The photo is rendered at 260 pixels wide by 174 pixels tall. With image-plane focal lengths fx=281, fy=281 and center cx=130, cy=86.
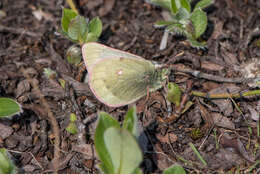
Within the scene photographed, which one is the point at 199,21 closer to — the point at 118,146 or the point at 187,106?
the point at 187,106

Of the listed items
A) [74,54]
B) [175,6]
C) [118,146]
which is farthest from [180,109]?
[74,54]

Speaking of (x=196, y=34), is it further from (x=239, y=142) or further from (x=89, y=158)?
(x=89, y=158)

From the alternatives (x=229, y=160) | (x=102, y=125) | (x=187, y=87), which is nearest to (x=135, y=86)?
(x=187, y=87)

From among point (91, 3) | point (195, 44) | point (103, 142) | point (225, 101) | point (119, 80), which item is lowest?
point (103, 142)

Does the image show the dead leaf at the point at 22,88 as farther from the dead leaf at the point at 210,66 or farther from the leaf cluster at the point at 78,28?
the dead leaf at the point at 210,66

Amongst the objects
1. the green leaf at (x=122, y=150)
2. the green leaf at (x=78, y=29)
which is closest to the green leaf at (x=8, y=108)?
the green leaf at (x=78, y=29)

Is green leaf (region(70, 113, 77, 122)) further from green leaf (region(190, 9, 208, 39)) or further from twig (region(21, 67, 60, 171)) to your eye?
green leaf (region(190, 9, 208, 39))

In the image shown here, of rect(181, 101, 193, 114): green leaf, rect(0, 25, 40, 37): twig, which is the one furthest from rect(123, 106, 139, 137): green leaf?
rect(0, 25, 40, 37): twig
